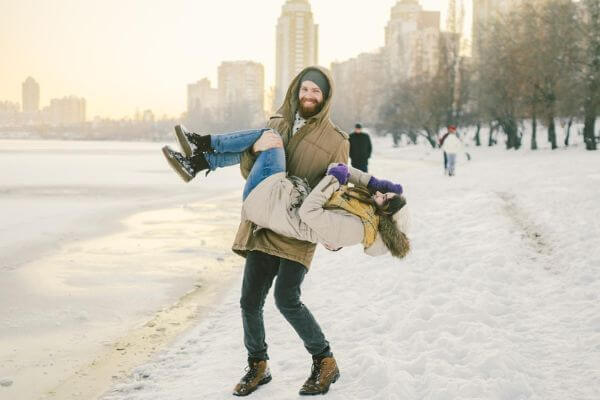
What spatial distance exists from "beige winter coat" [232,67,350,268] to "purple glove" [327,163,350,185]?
21cm

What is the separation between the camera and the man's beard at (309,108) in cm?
347

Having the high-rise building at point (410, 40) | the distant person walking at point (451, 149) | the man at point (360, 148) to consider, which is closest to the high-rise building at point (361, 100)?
the high-rise building at point (410, 40)

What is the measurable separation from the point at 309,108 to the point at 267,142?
1.25 feet

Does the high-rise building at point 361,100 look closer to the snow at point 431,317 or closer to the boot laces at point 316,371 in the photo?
the snow at point 431,317

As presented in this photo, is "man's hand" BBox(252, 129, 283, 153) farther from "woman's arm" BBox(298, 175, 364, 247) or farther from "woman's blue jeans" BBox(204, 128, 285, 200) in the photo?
"woman's arm" BBox(298, 175, 364, 247)

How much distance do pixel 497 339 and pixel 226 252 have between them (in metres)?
5.50

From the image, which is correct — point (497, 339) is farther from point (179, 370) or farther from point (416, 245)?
point (416, 245)

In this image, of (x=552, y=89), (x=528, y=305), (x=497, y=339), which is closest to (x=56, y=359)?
(x=497, y=339)

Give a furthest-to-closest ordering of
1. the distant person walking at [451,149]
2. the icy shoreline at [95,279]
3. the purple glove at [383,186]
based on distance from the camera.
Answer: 1. the distant person walking at [451,149]
2. the icy shoreline at [95,279]
3. the purple glove at [383,186]

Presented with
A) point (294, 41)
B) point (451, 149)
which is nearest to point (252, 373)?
point (451, 149)

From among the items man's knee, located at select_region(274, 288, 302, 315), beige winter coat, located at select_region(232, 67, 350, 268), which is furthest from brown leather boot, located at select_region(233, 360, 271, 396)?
beige winter coat, located at select_region(232, 67, 350, 268)

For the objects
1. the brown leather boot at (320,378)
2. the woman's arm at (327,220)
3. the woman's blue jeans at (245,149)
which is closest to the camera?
the woman's arm at (327,220)

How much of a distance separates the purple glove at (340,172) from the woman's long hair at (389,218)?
0.26 feet

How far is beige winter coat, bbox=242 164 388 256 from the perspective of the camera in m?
3.16
